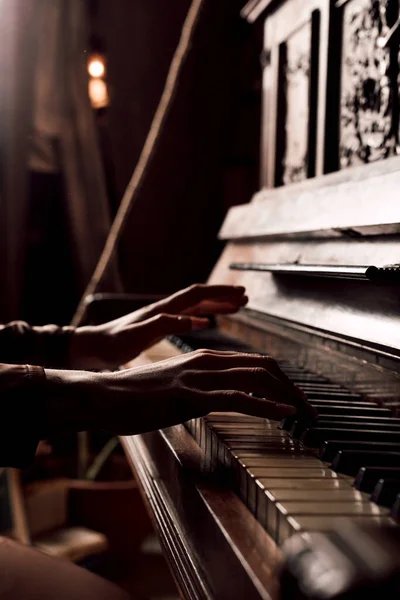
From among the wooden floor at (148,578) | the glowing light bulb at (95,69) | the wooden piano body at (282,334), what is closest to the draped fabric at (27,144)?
the glowing light bulb at (95,69)

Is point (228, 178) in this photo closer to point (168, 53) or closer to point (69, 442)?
point (168, 53)

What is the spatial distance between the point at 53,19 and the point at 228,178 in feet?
4.59

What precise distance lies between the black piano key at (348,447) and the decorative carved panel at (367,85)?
94 centimetres

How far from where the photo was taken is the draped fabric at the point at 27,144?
3.96 metres

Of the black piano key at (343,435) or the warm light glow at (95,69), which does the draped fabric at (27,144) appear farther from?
the black piano key at (343,435)

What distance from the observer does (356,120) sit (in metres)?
1.85

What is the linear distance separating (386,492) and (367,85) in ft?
4.29

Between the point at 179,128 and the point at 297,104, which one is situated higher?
the point at 179,128

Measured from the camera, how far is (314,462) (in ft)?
2.98

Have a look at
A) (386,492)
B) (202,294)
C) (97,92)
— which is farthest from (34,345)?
(97,92)

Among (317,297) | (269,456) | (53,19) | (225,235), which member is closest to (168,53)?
(53,19)

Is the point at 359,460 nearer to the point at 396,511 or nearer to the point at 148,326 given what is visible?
the point at 396,511

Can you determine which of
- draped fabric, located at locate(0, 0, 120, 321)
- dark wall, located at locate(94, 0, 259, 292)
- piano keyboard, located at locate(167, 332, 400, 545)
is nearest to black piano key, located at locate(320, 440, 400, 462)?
piano keyboard, located at locate(167, 332, 400, 545)

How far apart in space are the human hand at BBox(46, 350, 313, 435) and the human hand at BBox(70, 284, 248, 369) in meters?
0.71
